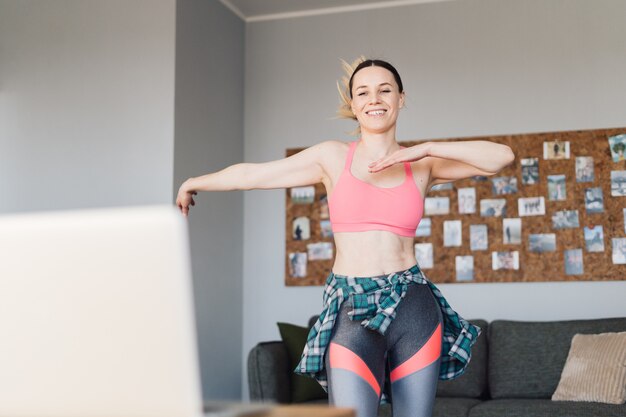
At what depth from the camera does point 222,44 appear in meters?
5.24

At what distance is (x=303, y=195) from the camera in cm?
530

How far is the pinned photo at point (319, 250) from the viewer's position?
205 inches

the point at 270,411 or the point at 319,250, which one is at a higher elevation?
the point at 319,250

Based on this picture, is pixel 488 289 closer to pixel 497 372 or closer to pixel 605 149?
pixel 497 372

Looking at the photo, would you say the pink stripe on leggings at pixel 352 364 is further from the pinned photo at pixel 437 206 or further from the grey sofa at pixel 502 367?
the pinned photo at pixel 437 206

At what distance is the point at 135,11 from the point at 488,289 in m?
2.51

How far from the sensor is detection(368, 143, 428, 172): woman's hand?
2.18 metres

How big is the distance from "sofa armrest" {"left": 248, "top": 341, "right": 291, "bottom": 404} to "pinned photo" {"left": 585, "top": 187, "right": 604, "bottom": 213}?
6.33 feet

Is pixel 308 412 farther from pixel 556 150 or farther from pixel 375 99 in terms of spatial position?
pixel 556 150

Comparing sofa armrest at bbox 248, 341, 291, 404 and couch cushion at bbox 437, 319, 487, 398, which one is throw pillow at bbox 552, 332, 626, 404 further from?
sofa armrest at bbox 248, 341, 291, 404

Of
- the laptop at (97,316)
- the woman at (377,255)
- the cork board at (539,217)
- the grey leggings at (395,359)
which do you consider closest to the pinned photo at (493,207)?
the cork board at (539,217)

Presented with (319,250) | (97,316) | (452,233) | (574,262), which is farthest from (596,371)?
(97,316)

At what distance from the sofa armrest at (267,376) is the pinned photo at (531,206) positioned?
1662 millimetres

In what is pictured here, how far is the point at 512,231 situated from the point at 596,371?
116 cm
